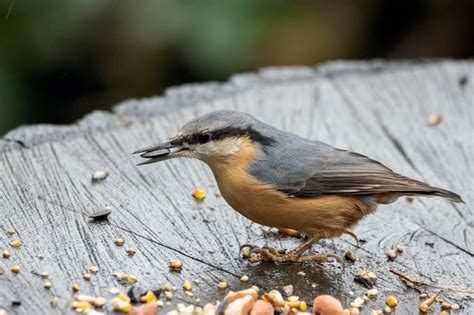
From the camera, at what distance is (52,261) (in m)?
4.01

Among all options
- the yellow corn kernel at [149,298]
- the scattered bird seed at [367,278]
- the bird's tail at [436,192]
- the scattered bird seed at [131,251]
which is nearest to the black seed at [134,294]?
the yellow corn kernel at [149,298]

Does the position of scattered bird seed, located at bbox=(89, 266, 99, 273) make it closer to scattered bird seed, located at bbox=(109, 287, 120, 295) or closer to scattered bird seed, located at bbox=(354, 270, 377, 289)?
scattered bird seed, located at bbox=(109, 287, 120, 295)

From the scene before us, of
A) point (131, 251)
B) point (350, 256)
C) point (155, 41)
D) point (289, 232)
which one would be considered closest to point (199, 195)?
point (289, 232)

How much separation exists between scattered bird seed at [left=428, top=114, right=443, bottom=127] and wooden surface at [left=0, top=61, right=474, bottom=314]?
0.04m

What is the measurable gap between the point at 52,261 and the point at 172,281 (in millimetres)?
541

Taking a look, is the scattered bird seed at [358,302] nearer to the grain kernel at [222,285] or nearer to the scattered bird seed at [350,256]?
the scattered bird seed at [350,256]

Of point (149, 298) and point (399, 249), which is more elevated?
point (149, 298)

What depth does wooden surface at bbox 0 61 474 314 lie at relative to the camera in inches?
163

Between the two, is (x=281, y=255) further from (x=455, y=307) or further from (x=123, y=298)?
(x=123, y=298)

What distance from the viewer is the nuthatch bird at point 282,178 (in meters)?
4.36

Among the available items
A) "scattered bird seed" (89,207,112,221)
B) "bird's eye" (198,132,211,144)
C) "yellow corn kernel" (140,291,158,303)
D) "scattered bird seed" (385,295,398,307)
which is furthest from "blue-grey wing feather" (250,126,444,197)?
"yellow corn kernel" (140,291,158,303)

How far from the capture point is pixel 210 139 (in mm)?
4395

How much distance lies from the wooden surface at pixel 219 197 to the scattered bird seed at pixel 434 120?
4cm

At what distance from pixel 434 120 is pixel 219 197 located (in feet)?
6.16
